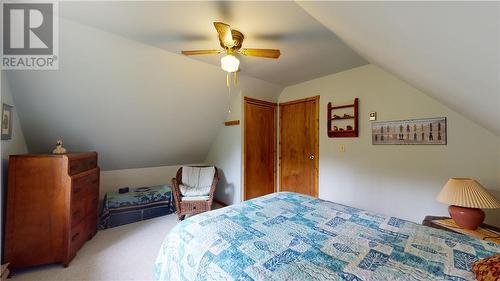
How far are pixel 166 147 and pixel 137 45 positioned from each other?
1959 mm

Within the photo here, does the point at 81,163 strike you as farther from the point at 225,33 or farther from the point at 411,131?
the point at 411,131

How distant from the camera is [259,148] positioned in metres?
3.71

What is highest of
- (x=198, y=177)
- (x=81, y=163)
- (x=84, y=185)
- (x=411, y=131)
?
(x=411, y=131)

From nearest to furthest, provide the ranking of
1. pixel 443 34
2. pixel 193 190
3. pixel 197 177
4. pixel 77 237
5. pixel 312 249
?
pixel 443 34 < pixel 312 249 < pixel 77 237 < pixel 193 190 < pixel 197 177

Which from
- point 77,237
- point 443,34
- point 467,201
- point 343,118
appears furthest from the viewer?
point 343,118

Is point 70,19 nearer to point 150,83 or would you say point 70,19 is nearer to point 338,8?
point 150,83

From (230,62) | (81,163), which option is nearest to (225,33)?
(230,62)

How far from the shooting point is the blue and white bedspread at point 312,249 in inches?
35.1

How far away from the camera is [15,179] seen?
5.91 ft

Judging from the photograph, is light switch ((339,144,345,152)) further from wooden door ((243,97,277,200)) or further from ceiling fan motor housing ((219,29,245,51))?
ceiling fan motor housing ((219,29,245,51))

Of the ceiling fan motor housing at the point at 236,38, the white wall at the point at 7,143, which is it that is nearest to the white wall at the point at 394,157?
the ceiling fan motor housing at the point at 236,38

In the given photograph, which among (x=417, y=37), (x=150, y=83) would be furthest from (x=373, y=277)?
(x=150, y=83)

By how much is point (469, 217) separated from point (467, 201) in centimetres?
17

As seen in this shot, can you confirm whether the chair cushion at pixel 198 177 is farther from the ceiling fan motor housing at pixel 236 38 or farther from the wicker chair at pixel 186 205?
the ceiling fan motor housing at pixel 236 38
